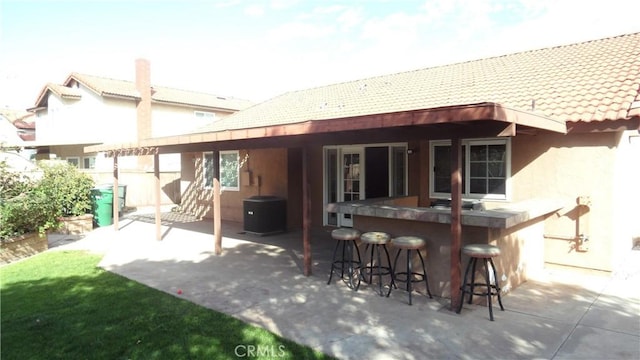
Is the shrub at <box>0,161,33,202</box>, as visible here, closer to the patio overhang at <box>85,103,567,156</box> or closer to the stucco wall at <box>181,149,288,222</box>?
the patio overhang at <box>85,103,567,156</box>

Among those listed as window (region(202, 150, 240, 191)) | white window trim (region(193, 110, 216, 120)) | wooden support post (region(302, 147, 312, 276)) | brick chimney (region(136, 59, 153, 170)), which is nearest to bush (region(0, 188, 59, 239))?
window (region(202, 150, 240, 191))

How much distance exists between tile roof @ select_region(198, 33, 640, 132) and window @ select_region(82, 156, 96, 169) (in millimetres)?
10800

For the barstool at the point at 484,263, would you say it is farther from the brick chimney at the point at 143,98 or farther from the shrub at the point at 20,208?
the brick chimney at the point at 143,98

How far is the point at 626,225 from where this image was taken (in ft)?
24.6

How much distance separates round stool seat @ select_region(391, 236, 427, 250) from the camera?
5309 millimetres

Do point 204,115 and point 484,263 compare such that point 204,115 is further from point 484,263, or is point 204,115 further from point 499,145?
point 484,263

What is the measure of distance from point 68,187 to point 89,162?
1154 cm

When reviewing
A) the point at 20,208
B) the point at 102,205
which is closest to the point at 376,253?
the point at 20,208

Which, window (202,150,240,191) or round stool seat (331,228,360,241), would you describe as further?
window (202,150,240,191)

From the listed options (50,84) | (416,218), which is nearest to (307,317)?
(416,218)

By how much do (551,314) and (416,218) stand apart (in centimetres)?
193

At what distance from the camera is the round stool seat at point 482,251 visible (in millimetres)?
4766

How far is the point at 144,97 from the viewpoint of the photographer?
21.5m

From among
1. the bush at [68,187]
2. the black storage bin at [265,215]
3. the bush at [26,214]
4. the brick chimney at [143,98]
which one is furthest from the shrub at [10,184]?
the brick chimney at [143,98]
